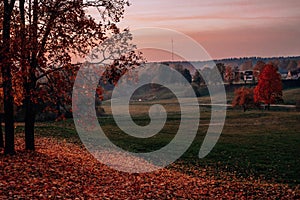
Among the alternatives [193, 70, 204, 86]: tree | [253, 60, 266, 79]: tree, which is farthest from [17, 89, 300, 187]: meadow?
[253, 60, 266, 79]: tree

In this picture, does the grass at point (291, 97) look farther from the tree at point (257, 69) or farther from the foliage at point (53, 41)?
the foliage at point (53, 41)

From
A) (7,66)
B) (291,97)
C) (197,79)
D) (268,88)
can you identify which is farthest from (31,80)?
(197,79)

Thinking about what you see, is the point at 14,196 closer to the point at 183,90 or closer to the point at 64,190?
the point at 64,190

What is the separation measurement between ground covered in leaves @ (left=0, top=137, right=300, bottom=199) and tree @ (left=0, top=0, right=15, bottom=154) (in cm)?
115

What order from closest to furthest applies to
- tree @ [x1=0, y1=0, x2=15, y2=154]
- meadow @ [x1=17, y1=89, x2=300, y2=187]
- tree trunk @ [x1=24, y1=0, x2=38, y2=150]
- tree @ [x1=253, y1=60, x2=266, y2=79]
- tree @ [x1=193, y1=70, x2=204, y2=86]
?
tree @ [x1=0, y1=0, x2=15, y2=154] < tree trunk @ [x1=24, y1=0, x2=38, y2=150] < meadow @ [x1=17, y1=89, x2=300, y2=187] < tree @ [x1=193, y1=70, x2=204, y2=86] < tree @ [x1=253, y1=60, x2=266, y2=79]

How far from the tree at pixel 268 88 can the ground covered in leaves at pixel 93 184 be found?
6220 centimetres

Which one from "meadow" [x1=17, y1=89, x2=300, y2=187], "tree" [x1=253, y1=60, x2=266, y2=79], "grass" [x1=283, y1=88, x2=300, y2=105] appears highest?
"tree" [x1=253, y1=60, x2=266, y2=79]

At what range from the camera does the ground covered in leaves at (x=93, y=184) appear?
14398 millimetres

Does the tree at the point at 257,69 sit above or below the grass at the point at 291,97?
above

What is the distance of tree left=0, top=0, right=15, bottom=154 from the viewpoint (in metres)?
17.6

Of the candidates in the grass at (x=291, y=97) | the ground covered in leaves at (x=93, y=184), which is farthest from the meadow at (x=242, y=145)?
the grass at (x=291, y=97)

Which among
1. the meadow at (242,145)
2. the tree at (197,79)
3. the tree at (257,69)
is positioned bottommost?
the meadow at (242,145)

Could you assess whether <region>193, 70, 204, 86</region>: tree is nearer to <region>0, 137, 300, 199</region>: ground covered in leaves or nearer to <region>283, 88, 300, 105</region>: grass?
<region>283, 88, 300, 105</region>: grass

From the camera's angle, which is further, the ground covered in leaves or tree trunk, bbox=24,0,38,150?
tree trunk, bbox=24,0,38,150
